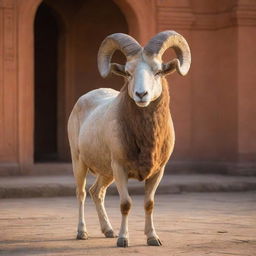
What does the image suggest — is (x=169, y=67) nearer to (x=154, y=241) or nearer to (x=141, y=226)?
(x=154, y=241)

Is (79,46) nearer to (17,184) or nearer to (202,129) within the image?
(202,129)

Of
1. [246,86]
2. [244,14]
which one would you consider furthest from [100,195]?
[244,14]

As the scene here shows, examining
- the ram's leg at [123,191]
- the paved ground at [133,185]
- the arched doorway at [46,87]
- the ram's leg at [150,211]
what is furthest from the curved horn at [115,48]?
the arched doorway at [46,87]

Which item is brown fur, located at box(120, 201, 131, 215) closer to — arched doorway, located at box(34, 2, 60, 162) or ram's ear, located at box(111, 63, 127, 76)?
ram's ear, located at box(111, 63, 127, 76)

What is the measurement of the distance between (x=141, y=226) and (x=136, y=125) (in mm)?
1964

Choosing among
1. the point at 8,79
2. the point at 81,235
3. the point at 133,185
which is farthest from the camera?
the point at 8,79

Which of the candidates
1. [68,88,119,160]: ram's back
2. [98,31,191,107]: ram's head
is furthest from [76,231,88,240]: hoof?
[98,31,191,107]: ram's head

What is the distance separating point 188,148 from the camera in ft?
58.4

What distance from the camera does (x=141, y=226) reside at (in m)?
10.5

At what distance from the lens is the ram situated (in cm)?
873

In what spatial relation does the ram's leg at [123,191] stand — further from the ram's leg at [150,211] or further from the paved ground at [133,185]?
the paved ground at [133,185]

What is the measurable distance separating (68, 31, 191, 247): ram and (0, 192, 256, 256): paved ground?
34cm

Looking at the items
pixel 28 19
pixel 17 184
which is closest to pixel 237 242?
pixel 17 184

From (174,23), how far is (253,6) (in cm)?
161
